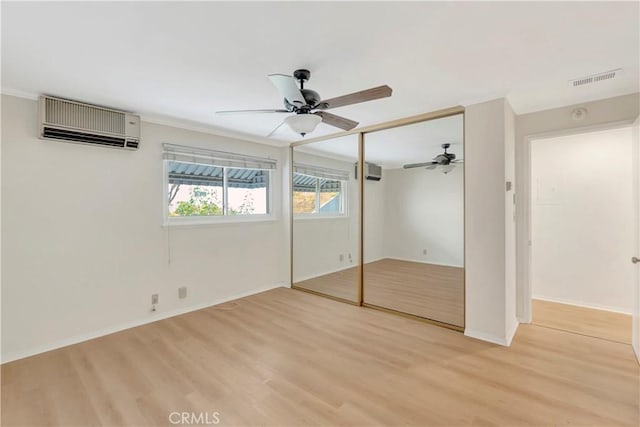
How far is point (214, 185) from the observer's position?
13.1 feet

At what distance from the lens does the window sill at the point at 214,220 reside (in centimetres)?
358

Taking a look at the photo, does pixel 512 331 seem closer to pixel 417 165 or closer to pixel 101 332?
pixel 417 165

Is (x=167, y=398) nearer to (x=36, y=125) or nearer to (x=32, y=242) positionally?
(x=32, y=242)

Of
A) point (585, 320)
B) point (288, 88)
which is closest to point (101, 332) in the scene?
point (288, 88)

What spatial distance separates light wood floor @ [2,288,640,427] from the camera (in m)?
1.83

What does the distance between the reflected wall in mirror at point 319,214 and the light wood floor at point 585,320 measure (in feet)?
8.56

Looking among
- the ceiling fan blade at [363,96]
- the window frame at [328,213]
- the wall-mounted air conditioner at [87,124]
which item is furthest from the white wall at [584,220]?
the wall-mounted air conditioner at [87,124]

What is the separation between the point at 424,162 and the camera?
12.9 feet

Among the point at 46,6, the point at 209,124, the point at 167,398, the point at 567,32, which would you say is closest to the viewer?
the point at 46,6

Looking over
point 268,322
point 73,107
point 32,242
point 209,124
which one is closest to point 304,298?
point 268,322

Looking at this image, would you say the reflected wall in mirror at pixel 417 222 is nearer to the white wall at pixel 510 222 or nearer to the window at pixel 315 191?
the white wall at pixel 510 222

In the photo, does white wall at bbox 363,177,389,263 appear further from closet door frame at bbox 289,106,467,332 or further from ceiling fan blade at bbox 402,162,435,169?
ceiling fan blade at bbox 402,162,435,169

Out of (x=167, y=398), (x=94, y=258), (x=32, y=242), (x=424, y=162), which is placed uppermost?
(x=424, y=162)

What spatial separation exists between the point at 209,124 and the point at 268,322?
2.58 m
